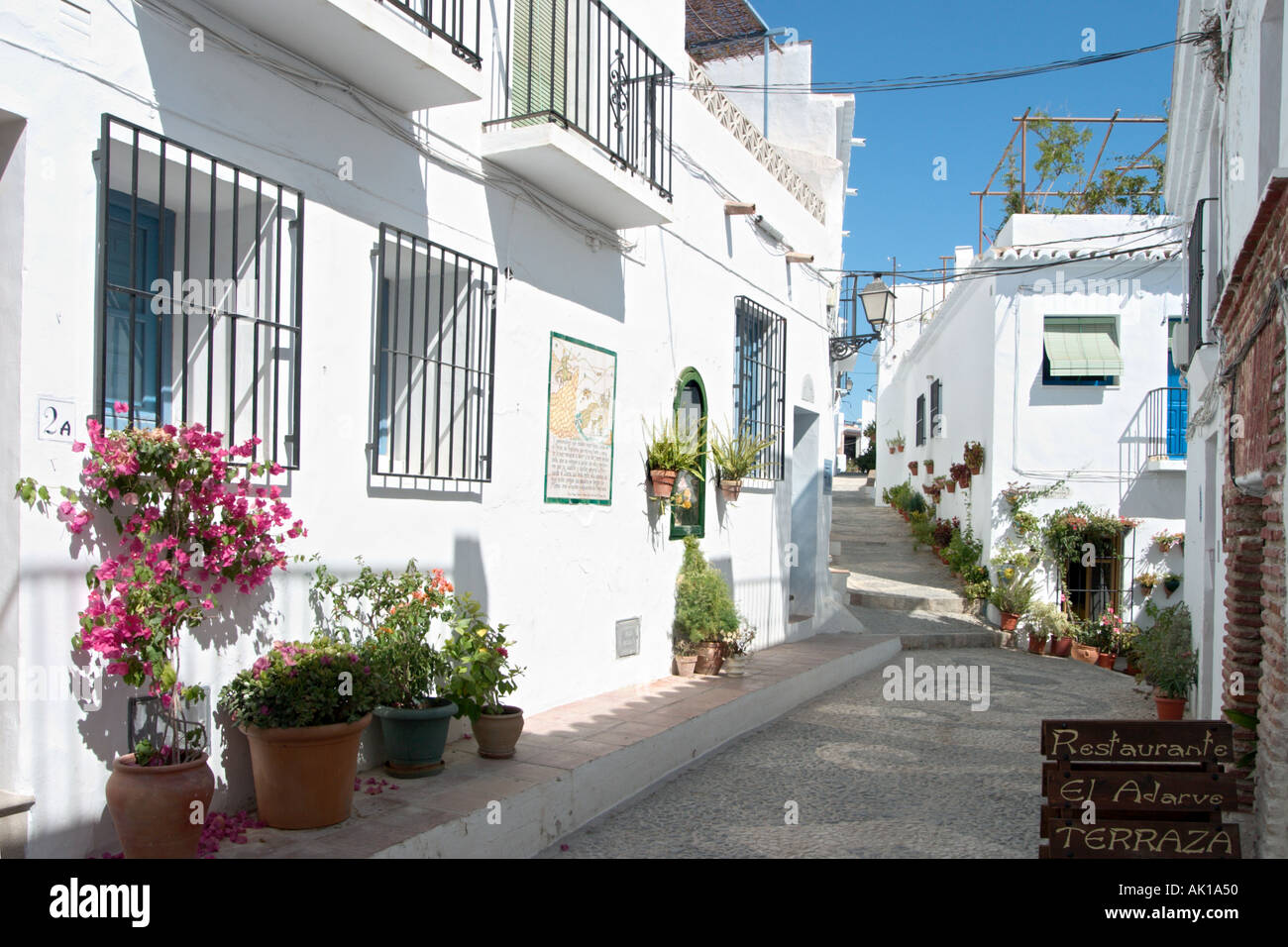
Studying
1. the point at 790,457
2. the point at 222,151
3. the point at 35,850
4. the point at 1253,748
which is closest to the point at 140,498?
the point at 35,850

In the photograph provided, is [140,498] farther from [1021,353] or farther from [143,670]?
[1021,353]

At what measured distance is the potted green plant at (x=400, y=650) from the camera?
4992mm

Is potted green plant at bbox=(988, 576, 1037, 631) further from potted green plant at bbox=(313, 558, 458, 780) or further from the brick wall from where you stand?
potted green plant at bbox=(313, 558, 458, 780)

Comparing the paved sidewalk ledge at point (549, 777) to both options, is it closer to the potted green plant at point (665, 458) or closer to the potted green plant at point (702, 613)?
the potted green plant at point (702, 613)

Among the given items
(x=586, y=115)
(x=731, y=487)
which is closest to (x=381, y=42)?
(x=586, y=115)

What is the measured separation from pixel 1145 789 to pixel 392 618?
3.69 metres

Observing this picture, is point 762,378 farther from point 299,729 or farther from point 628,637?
point 299,729

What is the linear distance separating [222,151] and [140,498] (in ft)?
5.43

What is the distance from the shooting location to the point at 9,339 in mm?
3586

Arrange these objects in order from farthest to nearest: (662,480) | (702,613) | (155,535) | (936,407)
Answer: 1. (936,407)
2. (702,613)
3. (662,480)
4. (155,535)

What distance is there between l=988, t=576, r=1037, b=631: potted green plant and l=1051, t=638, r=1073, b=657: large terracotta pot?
1.89 feet

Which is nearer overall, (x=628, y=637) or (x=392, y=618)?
(x=392, y=618)

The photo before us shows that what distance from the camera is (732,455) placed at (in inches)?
371
